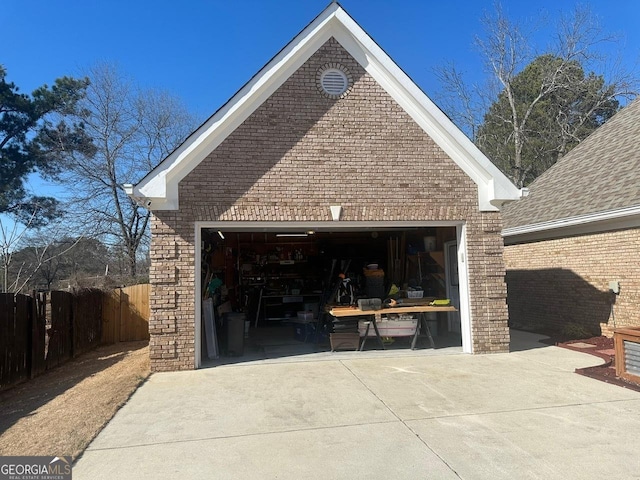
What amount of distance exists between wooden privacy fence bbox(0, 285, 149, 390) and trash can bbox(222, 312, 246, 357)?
349cm

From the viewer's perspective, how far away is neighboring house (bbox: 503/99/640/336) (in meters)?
10.0

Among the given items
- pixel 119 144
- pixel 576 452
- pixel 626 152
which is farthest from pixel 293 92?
pixel 119 144

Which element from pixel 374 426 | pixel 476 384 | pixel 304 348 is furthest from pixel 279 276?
pixel 374 426

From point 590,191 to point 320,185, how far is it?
753 cm

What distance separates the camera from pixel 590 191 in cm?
1164

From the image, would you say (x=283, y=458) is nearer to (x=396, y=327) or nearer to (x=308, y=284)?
(x=396, y=327)

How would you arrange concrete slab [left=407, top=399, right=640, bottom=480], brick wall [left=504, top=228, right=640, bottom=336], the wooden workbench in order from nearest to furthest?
concrete slab [left=407, top=399, right=640, bottom=480]
the wooden workbench
brick wall [left=504, top=228, right=640, bottom=336]

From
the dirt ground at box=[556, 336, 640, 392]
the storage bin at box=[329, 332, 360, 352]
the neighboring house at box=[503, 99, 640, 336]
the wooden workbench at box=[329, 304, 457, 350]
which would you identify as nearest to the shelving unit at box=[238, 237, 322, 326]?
the storage bin at box=[329, 332, 360, 352]

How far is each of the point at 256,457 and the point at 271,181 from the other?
5.40 metres

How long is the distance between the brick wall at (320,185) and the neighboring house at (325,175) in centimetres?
2

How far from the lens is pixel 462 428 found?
16.1 ft

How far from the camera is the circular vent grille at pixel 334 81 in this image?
912cm

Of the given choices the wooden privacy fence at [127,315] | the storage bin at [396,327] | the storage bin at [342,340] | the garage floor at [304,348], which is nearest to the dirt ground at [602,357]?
the garage floor at [304,348]

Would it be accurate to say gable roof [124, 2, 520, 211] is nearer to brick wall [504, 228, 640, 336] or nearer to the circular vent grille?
the circular vent grille
